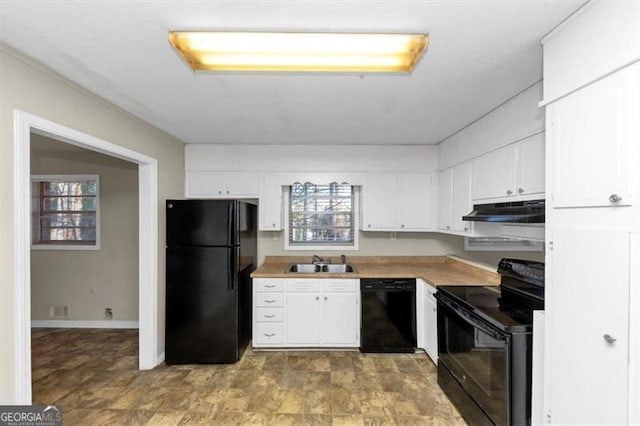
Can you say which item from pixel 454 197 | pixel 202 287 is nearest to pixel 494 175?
pixel 454 197

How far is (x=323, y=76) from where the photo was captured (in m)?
1.94

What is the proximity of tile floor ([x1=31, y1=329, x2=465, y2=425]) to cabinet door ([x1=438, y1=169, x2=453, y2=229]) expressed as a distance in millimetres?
1497

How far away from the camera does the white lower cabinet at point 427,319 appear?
3080mm

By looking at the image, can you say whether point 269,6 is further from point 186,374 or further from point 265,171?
point 186,374

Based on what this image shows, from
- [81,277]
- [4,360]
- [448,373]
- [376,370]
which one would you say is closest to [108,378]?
[4,360]

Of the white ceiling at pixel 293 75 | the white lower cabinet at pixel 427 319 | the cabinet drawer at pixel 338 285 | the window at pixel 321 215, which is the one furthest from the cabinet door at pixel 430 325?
the white ceiling at pixel 293 75

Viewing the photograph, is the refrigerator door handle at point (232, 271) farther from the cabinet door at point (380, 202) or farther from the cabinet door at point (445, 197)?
the cabinet door at point (445, 197)

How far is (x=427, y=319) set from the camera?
324 cm

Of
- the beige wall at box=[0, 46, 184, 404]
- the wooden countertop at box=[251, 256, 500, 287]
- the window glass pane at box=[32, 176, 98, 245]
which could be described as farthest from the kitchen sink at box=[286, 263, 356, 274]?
the window glass pane at box=[32, 176, 98, 245]

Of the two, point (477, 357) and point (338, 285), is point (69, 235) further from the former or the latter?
point (477, 357)

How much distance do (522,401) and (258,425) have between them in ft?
5.67

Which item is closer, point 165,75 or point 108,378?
point 165,75

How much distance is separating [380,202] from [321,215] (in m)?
0.85

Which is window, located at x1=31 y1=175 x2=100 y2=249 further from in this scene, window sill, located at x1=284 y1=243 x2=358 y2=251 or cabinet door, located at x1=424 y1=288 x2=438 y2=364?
cabinet door, located at x1=424 y1=288 x2=438 y2=364
